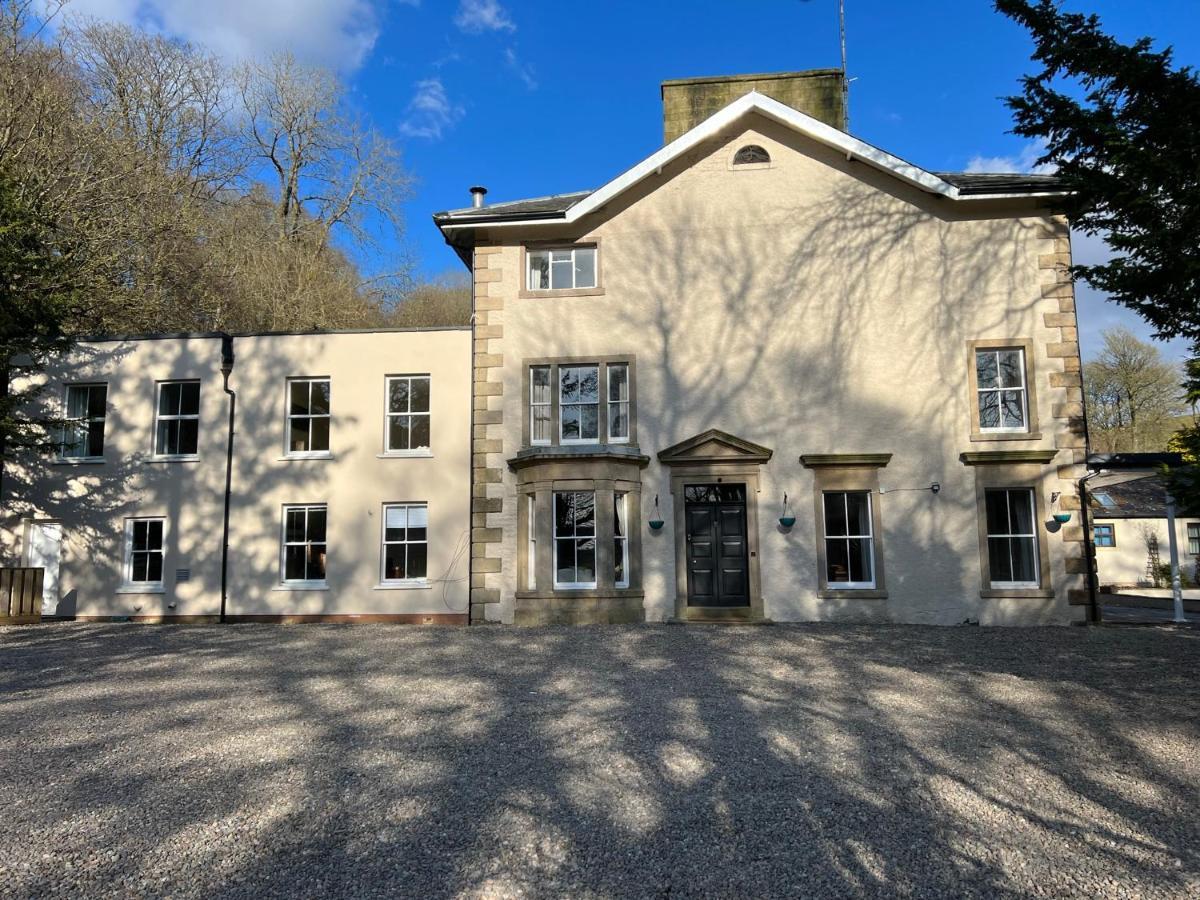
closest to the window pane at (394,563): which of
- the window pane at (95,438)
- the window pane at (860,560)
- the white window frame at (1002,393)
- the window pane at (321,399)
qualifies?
the window pane at (321,399)

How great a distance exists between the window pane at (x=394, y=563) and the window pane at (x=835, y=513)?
28.6ft

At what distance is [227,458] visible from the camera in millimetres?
17234

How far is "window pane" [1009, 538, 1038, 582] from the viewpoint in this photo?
15.2m

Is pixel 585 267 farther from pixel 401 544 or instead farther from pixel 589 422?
pixel 401 544

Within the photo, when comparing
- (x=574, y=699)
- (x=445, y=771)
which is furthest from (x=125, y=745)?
(x=574, y=699)

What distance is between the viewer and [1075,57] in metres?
10.5

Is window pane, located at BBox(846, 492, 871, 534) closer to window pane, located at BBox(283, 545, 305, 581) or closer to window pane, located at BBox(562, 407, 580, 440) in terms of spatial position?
window pane, located at BBox(562, 407, 580, 440)

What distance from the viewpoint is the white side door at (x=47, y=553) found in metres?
17.1

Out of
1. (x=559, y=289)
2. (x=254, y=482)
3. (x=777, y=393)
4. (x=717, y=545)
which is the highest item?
(x=559, y=289)

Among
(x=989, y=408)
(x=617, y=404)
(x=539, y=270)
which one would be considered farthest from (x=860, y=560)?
(x=539, y=270)

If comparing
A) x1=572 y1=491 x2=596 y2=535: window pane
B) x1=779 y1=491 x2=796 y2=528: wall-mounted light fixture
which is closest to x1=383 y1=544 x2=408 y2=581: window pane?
x1=572 y1=491 x2=596 y2=535: window pane

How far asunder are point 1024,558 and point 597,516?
27.0ft

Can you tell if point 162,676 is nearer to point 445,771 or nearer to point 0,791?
point 0,791

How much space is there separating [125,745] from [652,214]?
43.2 feet
